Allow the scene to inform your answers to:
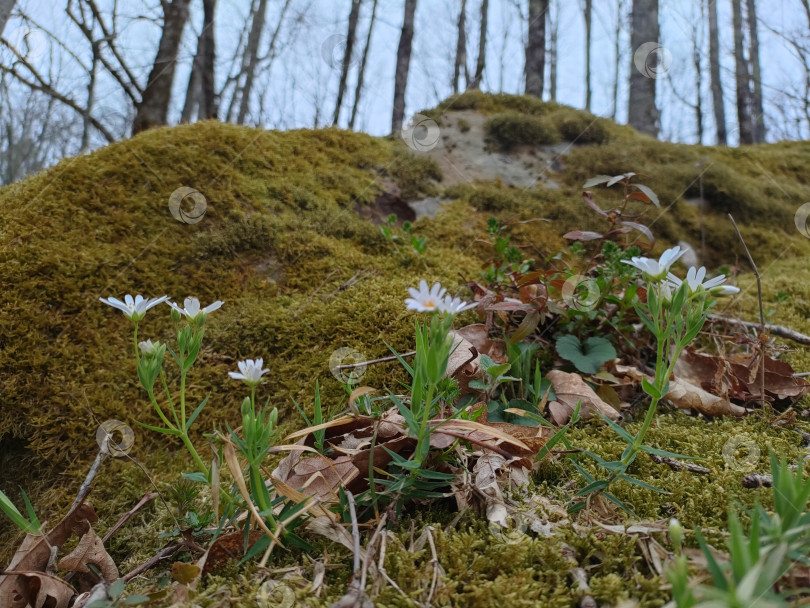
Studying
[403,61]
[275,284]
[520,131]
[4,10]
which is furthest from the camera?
[403,61]

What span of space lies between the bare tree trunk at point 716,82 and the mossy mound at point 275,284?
11335 mm

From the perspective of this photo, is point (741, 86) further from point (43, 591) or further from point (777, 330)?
point (43, 591)

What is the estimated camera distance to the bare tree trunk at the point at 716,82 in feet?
41.7

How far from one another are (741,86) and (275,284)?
11.5m

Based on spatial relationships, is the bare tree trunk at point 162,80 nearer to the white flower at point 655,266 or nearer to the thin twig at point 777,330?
the thin twig at point 777,330

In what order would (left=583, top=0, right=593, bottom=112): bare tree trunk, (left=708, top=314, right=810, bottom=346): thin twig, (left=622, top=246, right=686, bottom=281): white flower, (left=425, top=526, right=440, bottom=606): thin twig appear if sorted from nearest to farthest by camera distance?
(left=425, top=526, right=440, bottom=606): thin twig → (left=622, top=246, right=686, bottom=281): white flower → (left=708, top=314, right=810, bottom=346): thin twig → (left=583, top=0, right=593, bottom=112): bare tree trunk

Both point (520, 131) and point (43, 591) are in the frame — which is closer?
point (43, 591)

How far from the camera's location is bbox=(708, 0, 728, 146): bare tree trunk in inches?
500

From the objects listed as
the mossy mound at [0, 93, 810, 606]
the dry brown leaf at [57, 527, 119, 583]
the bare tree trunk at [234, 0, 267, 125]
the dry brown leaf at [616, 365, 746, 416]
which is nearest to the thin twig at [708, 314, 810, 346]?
the mossy mound at [0, 93, 810, 606]

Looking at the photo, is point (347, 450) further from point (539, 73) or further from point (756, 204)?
point (539, 73)

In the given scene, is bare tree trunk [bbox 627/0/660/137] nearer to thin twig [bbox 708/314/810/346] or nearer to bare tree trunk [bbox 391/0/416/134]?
bare tree trunk [bbox 391/0/416/134]

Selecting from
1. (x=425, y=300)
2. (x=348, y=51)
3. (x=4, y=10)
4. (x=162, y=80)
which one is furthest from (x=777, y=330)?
(x=348, y=51)

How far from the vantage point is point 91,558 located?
3.51ft

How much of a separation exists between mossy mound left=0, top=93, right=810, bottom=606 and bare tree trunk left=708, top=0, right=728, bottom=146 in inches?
446
